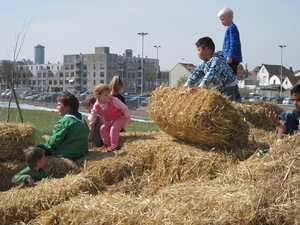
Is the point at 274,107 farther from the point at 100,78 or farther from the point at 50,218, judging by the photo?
the point at 100,78

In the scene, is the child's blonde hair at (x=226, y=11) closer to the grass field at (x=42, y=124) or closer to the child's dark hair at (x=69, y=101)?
the child's dark hair at (x=69, y=101)

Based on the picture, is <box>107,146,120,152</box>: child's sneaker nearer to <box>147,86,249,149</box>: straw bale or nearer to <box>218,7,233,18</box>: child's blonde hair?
<box>147,86,249,149</box>: straw bale

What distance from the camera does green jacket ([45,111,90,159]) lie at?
599cm

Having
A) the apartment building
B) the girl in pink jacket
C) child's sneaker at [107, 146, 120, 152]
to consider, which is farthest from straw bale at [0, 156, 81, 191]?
the apartment building

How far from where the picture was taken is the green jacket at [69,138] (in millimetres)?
5988

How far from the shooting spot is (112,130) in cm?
653

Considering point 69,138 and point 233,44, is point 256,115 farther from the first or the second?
point 69,138

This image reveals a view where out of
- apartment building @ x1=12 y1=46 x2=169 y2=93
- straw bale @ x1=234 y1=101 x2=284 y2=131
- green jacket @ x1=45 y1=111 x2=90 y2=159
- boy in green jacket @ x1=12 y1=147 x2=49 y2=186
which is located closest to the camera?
boy in green jacket @ x1=12 y1=147 x2=49 y2=186

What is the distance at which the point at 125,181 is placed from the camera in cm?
565

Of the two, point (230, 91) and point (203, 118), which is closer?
point (203, 118)

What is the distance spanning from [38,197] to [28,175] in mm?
736

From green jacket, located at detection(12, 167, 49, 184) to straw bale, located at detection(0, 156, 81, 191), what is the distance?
1.24 feet

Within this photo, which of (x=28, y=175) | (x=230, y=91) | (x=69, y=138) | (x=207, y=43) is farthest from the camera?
(x=230, y=91)

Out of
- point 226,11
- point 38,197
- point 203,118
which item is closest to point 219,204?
point 203,118
